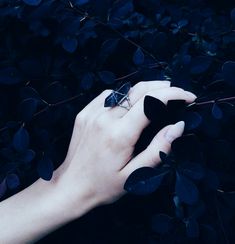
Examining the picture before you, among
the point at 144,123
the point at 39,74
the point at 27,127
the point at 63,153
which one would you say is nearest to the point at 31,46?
the point at 39,74

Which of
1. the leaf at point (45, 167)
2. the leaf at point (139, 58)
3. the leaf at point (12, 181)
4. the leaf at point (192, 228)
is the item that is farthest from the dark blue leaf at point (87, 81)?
the leaf at point (192, 228)

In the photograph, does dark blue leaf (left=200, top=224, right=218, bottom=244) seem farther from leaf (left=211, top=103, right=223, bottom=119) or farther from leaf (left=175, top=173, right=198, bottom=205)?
leaf (left=211, top=103, right=223, bottom=119)

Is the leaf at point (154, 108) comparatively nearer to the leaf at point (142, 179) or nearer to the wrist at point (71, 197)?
the leaf at point (142, 179)

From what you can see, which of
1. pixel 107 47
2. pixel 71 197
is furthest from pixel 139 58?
pixel 71 197

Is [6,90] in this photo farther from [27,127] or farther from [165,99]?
[165,99]

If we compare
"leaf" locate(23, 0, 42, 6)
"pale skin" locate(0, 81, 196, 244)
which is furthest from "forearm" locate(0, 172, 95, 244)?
"leaf" locate(23, 0, 42, 6)
